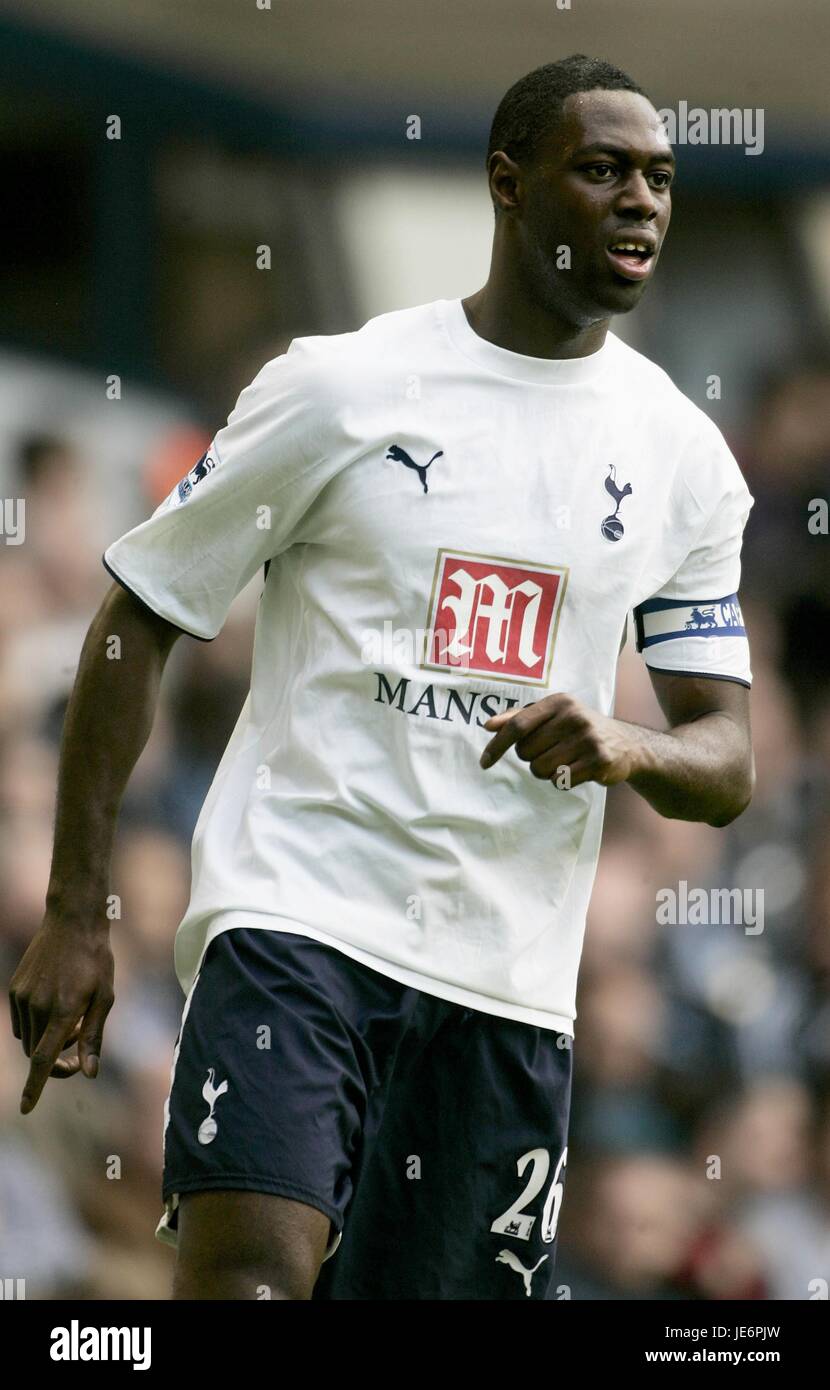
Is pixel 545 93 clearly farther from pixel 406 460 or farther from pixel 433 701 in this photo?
pixel 433 701

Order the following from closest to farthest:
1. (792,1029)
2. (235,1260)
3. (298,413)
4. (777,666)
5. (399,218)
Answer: (235,1260) → (298,413) → (792,1029) → (777,666) → (399,218)

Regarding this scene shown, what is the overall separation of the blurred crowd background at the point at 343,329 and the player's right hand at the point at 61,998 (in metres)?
2.09

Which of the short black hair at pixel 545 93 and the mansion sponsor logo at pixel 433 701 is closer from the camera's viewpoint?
the mansion sponsor logo at pixel 433 701

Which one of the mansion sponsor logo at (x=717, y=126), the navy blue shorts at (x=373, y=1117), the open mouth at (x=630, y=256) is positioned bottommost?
the navy blue shorts at (x=373, y=1117)

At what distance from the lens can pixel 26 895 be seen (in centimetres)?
523

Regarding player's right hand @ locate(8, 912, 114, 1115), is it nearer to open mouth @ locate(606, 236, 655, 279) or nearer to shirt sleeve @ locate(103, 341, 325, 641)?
shirt sleeve @ locate(103, 341, 325, 641)

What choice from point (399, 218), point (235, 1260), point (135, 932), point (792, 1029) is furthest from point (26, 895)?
point (399, 218)

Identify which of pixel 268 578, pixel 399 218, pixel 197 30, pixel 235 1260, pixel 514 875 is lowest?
pixel 235 1260

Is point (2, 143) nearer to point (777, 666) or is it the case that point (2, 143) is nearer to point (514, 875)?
point (777, 666)

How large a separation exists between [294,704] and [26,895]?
2.39m

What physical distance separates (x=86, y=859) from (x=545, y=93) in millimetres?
1357

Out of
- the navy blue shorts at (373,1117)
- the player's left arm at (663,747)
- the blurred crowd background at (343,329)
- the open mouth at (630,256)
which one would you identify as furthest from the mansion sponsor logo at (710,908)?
the open mouth at (630,256)

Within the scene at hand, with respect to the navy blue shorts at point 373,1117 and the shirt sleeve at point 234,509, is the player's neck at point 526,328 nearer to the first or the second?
the shirt sleeve at point 234,509
